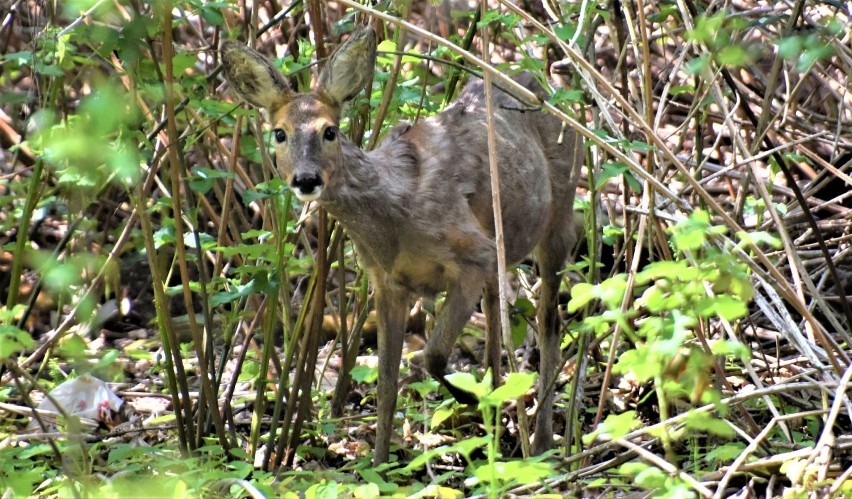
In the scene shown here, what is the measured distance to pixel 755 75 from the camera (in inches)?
319

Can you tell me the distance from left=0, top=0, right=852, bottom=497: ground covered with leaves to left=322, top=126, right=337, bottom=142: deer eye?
307 mm

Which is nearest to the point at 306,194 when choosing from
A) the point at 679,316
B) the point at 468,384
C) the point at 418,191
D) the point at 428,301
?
the point at 418,191

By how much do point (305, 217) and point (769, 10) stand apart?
7.99 ft

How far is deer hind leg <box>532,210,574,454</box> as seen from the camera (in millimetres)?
6457

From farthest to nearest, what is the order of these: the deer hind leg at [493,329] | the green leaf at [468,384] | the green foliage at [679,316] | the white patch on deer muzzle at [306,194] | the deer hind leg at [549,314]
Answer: the deer hind leg at [493,329]
the deer hind leg at [549,314]
the white patch on deer muzzle at [306,194]
the green leaf at [468,384]
the green foliage at [679,316]

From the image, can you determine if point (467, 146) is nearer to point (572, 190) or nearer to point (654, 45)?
point (572, 190)

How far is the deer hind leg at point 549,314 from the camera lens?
6457 mm

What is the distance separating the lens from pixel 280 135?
5.49 metres

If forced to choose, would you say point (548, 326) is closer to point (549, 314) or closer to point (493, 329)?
point (549, 314)

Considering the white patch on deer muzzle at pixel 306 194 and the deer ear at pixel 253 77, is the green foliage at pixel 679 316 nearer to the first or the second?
the white patch on deer muzzle at pixel 306 194

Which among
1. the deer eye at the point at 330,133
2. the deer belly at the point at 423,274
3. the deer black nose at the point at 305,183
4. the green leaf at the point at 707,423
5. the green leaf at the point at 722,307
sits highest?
the deer eye at the point at 330,133

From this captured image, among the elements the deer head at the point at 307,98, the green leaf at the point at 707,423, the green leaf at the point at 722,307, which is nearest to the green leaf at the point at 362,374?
the deer head at the point at 307,98

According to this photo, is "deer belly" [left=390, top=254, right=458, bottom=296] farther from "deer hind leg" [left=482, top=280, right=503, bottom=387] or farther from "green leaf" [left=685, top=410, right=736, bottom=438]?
"green leaf" [left=685, top=410, right=736, bottom=438]

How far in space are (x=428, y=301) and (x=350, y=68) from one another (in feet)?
5.27
